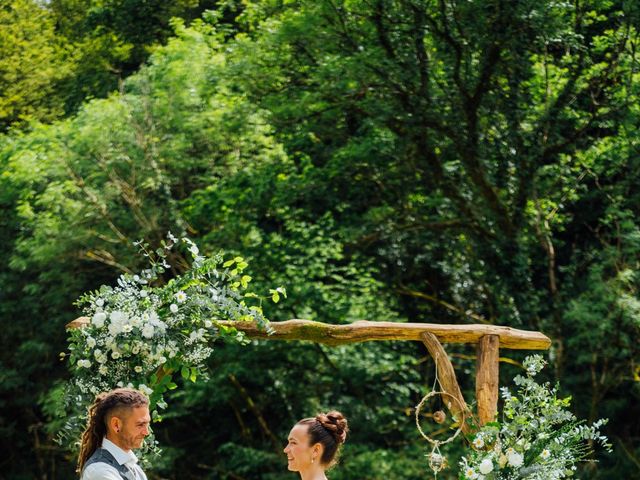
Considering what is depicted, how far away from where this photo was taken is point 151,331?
506 centimetres

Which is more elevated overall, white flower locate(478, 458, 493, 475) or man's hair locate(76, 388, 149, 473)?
man's hair locate(76, 388, 149, 473)

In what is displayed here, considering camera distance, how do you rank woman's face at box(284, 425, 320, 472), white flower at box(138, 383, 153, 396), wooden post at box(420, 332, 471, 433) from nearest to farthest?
woman's face at box(284, 425, 320, 472)
white flower at box(138, 383, 153, 396)
wooden post at box(420, 332, 471, 433)

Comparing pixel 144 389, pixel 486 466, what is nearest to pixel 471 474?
pixel 486 466

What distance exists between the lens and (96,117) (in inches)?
485

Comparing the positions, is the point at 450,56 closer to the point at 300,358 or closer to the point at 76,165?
the point at 300,358

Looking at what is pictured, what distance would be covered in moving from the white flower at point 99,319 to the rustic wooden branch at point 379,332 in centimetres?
58

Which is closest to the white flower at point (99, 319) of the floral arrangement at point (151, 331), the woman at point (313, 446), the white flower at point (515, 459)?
the floral arrangement at point (151, 331)

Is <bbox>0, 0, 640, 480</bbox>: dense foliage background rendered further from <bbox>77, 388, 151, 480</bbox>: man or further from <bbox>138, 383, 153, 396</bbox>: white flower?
<bbox>77, 388, 151, 480</bbox>: man

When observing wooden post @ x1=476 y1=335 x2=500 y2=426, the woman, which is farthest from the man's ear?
wooden post @ x1=476 y1=335 x2=500 y2=426

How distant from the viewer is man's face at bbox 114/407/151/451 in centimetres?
390

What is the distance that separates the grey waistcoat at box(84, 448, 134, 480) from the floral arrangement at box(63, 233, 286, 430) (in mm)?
1031

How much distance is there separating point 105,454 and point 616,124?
25.4 feet

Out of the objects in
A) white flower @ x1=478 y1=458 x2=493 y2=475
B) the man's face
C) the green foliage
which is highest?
the man's face

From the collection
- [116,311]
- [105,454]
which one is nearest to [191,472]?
[116,311]
